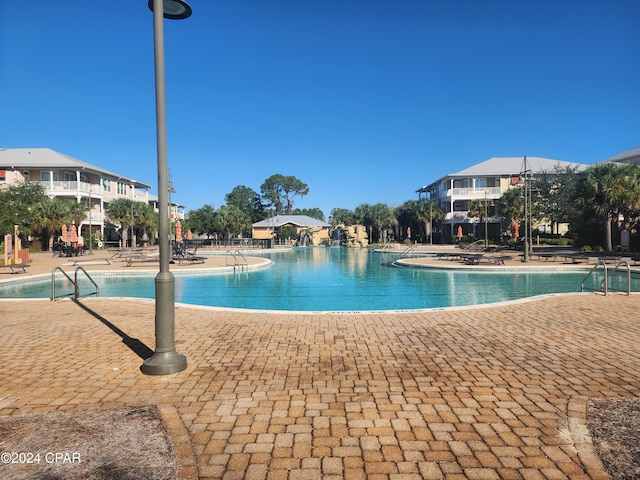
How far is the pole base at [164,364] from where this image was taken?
4.80 metres

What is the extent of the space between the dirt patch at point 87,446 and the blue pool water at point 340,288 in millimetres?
7289

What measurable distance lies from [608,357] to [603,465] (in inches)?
120

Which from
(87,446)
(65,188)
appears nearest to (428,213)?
(65,188)

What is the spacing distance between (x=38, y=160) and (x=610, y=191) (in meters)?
53.0

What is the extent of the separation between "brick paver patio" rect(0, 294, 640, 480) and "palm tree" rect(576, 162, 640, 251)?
2280 centimetres

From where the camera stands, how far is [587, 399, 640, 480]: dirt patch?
2.82 m

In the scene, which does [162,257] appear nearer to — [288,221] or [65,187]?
[65,187]

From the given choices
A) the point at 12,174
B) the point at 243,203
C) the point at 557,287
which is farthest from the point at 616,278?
the point at 243,203

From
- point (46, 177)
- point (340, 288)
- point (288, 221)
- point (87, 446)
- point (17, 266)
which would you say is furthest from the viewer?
point (288, 221)

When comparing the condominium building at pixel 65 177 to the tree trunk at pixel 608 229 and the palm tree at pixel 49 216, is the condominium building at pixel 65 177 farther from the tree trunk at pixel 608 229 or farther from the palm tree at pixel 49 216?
the tree trunk at pixel 608 229

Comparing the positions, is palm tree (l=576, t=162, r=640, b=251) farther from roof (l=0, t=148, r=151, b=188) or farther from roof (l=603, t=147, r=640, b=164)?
roof (l=0, t=148, r=151, b=188)

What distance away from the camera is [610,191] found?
26141 mm

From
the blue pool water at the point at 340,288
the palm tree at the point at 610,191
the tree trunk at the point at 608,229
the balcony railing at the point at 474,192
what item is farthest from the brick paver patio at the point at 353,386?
the balcony railing at the point at 474,192

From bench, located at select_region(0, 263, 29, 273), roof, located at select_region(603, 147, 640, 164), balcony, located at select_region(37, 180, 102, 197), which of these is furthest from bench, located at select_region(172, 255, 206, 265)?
roof, located at select_region(603, 147, 640, 164)
